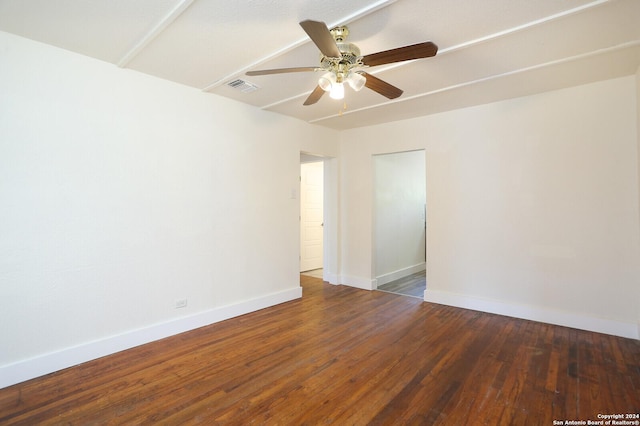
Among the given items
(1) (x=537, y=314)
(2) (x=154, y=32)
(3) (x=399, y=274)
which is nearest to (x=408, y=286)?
(3) (x=399, y=274)

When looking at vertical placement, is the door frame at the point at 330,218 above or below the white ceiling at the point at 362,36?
below

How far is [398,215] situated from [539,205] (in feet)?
8.01

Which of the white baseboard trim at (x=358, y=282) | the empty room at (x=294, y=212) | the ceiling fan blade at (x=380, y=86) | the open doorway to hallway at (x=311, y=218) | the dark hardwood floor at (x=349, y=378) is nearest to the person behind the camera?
the dark hardwood floor at (x=349, y=378)

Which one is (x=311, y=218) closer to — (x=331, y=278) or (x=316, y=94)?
(x=331, y=278)

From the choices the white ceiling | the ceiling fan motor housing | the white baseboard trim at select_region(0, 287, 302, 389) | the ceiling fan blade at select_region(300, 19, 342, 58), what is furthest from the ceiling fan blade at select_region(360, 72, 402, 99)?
the white baseboard trim at select_region(0, 287, 302, 389)

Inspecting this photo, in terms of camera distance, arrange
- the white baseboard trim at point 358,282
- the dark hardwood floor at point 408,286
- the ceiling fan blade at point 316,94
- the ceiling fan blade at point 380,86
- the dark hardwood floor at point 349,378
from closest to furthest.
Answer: the dark hardwood floor at point 349,378, the ceiling fan blade at point 380,86, the ceiling fan blade at point 316,94, the dark hardwood floor at point 408,286, the white baseboard trim at point 358,282

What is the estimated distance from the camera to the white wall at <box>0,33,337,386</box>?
2.38m

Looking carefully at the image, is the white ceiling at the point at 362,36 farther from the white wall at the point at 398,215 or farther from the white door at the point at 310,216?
the white door at the point at 310,216

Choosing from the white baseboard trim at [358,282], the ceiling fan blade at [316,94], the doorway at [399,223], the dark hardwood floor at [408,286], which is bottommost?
the dark hardwood floor at [408,286]

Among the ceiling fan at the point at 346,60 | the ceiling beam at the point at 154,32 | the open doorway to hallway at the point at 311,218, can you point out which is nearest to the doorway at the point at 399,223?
the open doorway to hallway at the point at 311,218

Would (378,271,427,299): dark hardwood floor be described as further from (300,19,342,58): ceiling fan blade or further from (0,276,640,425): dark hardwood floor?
(300,19,342,58): ceiling fan blade

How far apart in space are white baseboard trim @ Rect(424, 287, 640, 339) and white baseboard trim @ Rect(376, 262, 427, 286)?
3.42ft

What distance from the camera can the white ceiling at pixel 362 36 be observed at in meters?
1.98

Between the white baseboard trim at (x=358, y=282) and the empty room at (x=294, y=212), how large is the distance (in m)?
0.65
